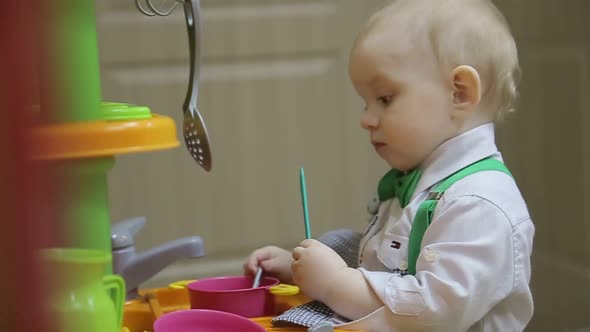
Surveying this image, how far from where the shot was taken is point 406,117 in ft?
2.81

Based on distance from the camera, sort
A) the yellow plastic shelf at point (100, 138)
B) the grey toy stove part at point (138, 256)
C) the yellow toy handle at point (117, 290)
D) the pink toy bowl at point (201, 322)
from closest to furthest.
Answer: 1. the yellow plastic shelf at point (100, 138)
2. the yellow toy handle at point (117, 290)
3. the pink toy bowl at point (201, 322)
4. the grey toy stove part at point (138, 256)

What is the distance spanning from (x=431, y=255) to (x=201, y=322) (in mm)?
215

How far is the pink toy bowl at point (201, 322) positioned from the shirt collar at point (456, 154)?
256 mm

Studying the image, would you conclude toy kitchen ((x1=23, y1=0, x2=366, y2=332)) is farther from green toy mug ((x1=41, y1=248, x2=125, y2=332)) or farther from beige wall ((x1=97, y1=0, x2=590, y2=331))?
beige wall ((x1=97, y1=0, x2=590, y2=331))

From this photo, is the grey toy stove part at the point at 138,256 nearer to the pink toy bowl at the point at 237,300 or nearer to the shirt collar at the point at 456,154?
the pink toy bowl at the point at 237,300

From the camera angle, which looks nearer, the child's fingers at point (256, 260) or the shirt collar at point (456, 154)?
the shirt collar at point (456, 154)

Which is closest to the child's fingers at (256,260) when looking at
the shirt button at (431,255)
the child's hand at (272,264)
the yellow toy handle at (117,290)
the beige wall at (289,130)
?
the child's hand at (272,264)

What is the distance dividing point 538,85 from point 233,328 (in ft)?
4.02

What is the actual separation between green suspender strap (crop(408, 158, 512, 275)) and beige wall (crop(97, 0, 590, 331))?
0.89 meters

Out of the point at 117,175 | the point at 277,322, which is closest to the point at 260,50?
the point at 117,175

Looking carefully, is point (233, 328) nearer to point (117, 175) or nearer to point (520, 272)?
point (520, 272)

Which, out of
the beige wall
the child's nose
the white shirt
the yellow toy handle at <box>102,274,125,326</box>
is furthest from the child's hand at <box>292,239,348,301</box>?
the beige wall

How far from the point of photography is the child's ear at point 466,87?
0.84 m

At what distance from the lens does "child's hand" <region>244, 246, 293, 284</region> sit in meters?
0.97
